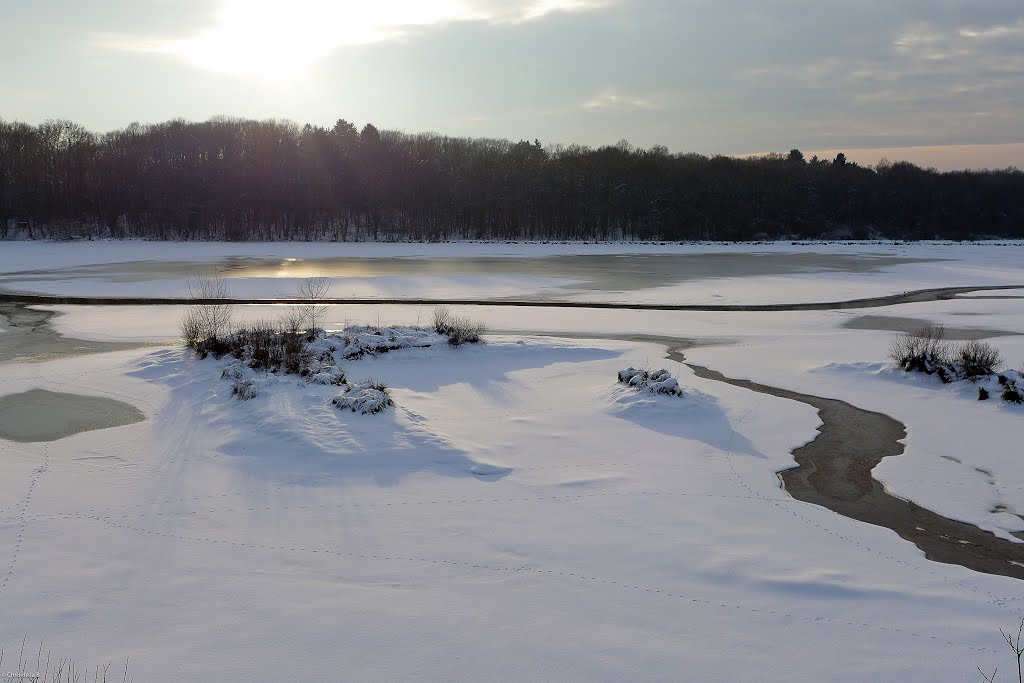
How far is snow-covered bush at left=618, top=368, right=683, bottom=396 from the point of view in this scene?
12258mm

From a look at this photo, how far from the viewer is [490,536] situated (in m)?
7.52

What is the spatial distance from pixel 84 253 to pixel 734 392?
48.4 m

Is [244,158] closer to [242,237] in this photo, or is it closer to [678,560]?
[242,237]

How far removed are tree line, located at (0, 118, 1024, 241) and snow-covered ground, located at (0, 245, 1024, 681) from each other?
66970mm

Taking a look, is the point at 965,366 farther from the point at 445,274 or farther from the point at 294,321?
the point at 445,274

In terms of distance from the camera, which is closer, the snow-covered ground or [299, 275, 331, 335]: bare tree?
the snow-covered ground

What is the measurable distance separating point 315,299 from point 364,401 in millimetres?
12541

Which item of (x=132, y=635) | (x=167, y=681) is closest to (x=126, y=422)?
(x=132, y=635)

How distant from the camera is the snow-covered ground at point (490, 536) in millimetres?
5551

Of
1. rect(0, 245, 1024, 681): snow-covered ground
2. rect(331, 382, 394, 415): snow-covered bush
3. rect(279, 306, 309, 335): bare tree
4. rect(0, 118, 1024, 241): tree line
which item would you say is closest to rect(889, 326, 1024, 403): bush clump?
A: rect(0, 245, 1024, 681): snow-covered ground

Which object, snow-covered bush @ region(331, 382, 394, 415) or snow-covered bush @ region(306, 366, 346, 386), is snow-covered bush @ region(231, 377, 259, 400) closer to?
snow-covered bush @ region(306, 366, 346, 386)

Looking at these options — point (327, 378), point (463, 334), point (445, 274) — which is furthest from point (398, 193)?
point (327, 378)

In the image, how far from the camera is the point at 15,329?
1938cm

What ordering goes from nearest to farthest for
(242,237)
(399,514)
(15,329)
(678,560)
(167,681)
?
(167,681) < (678,560) < (399,514) < (15,329) < (242,237)
